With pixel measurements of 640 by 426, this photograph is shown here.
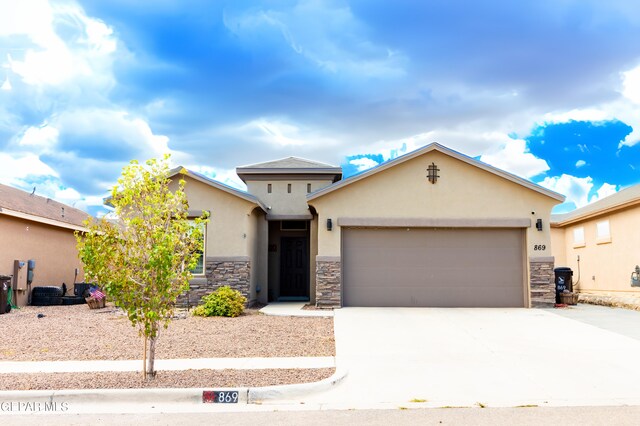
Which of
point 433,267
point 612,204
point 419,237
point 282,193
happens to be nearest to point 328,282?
point 419,237

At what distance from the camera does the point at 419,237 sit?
1584 centimetres

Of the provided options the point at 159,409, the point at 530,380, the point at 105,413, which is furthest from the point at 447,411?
the point at 105,413

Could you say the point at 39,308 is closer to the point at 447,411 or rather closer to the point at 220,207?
the point at 220,207

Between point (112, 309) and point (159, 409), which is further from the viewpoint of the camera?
point (112, 309)

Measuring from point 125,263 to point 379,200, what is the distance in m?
9.90

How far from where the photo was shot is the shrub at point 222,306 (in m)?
13.8

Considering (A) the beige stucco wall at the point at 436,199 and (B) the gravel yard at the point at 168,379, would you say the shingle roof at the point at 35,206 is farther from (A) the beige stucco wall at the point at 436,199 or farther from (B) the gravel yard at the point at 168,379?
(B) the gravel yard at the point at 168,379

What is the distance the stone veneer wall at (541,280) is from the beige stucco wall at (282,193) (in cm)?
738

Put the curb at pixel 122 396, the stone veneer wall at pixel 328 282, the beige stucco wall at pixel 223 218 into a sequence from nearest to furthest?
1. the curb at pixel 122 396
2. the stone veneer wall at pixel 328 282
3. the beige stucco wall at pixel 223 218

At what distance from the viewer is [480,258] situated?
15.8 meters

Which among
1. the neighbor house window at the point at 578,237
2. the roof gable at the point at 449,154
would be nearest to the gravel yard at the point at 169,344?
the roof gable at the point at 449,154

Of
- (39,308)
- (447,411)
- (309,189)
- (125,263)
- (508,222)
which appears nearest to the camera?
(447,411)

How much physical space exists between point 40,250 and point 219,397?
14847 mm

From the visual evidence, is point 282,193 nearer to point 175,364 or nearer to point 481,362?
point 175,364
